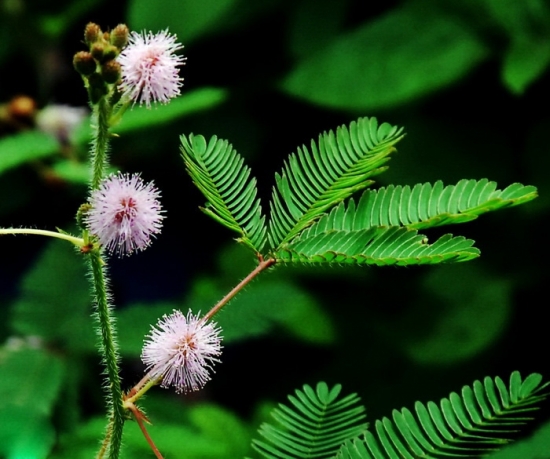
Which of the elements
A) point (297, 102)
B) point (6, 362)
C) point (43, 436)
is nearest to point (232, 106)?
point (297, 102)

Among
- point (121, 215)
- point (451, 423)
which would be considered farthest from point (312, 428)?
point (121, 215)

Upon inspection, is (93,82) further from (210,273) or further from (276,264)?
(210,273)

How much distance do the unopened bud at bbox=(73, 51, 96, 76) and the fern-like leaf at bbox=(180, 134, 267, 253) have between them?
96mm

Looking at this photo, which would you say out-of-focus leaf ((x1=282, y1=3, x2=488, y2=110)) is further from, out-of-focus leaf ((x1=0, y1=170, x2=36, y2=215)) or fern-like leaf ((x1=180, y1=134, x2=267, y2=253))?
fern-like leaf ((x1=180, y1=134, x2=267, y2=253))

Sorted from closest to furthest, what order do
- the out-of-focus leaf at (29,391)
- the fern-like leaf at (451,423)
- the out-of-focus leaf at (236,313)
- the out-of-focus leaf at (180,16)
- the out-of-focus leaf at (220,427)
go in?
the fern-like leaf at (451,423) < the out-of-focus leaf at (29,391) < the out-of-focus leaf at (236,313) < the out-of-focus leaf at (220,427) < the out-of-focus leaf at (180,16)

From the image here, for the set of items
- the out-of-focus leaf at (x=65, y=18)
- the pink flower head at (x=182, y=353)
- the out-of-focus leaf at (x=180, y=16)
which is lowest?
the pink flower head at (x=182, y=353)

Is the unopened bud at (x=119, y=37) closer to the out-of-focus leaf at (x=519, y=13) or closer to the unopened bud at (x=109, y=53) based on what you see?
the unopened bud at (x=109, y=53)

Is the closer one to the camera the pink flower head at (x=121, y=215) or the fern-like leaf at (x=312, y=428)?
the pink flower head at (x=121, y=215)

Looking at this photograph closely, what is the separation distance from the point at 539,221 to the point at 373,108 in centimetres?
50

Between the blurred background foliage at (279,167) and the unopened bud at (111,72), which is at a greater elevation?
the blurred background foliage at (279,167)

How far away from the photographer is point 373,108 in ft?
5.50

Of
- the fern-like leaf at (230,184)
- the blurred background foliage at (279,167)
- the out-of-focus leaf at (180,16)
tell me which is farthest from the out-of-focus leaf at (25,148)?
the fern-like leaf at (230,184)

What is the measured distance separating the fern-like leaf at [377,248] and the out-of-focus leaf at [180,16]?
1.31 meters

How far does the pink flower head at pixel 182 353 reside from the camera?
56 centimetres
